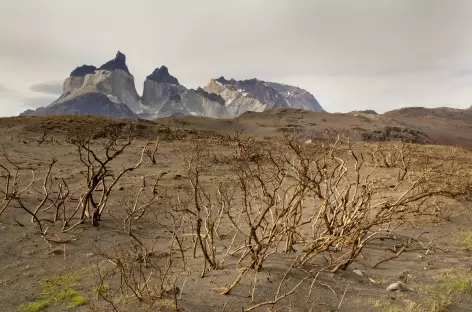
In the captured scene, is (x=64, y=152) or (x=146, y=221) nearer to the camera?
(x=146, y=221)

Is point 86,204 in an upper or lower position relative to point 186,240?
upper

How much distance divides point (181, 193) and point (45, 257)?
5.79 m

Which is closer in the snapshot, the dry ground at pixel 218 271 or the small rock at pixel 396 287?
the dry ground at pixel 218 271

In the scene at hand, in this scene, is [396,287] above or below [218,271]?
below

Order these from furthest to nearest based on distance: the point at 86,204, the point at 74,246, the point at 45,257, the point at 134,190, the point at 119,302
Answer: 1. the point at 134,190
2. the point at 86,204
3. the point at 74,246
4. the point at 45,257
5. the point at 119,302

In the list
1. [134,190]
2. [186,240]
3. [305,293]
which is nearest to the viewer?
[305,293]

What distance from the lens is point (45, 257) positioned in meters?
6.77

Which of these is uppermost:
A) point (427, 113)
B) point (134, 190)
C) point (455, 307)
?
point (427, 113)

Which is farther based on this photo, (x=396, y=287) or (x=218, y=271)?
(x=218, y=271)

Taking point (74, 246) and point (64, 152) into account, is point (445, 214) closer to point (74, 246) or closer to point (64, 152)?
point (74, 246)

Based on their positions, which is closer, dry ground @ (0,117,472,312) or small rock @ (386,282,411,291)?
dry ground @ (0,117,472,312)

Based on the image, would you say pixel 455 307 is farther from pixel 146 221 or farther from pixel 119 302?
pixel 146 221

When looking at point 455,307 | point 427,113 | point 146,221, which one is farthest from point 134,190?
point 427,113

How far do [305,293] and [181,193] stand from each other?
7735 mm
